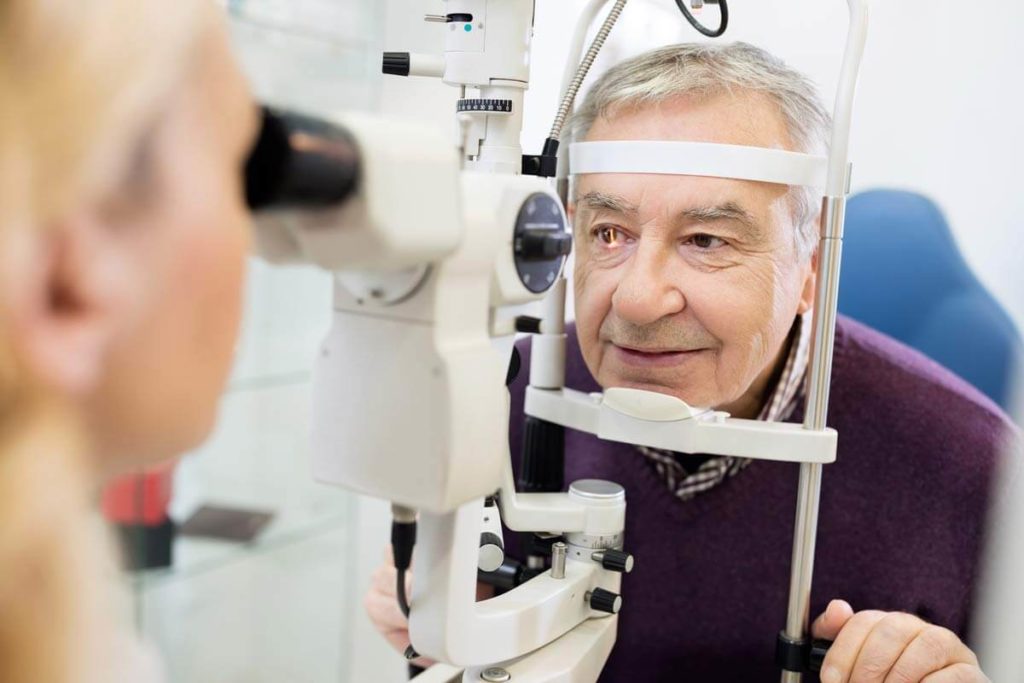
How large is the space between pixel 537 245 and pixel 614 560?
1.38 ft

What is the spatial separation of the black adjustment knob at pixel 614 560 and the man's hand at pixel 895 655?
0.23m

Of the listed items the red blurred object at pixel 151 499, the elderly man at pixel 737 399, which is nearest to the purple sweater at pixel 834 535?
the elderly man at pixel 737 399

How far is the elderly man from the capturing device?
3.53 ft

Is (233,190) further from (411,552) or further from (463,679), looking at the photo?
(463,679)

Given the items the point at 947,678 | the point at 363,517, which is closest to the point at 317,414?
the point at 947,678

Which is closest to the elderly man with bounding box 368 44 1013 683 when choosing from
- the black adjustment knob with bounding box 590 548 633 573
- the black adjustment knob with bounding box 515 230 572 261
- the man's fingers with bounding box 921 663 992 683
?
the man's fingers with bounding box 921 663 992 683

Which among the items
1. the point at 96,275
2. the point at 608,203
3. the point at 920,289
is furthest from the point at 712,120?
the point at 920,289

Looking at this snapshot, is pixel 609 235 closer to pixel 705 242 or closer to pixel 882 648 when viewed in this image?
pixel 705 242

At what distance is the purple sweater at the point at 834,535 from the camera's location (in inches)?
48.6

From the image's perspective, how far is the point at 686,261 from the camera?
1089mm

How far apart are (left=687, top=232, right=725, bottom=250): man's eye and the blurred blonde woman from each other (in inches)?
30.3

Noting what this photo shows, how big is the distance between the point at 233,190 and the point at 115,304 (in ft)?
0.27

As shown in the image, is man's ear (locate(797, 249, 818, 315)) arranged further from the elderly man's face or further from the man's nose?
the man's nose

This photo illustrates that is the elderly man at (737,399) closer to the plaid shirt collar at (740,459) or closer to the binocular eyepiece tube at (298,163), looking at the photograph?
the plaid shirt collar at (740,459)
